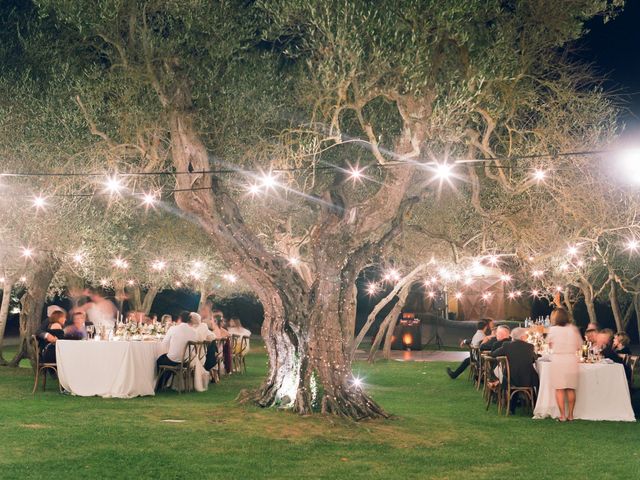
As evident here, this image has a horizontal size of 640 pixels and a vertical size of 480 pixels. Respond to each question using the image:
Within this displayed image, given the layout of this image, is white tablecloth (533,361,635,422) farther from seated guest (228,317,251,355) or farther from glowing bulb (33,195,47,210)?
seated guest (228,317,251,355)

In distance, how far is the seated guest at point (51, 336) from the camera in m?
14.7

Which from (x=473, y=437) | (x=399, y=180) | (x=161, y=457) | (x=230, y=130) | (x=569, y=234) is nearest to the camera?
(x=161, y=457)

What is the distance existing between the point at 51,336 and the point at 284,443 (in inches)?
278

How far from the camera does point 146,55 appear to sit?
449 inches

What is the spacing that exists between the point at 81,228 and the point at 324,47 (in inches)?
258

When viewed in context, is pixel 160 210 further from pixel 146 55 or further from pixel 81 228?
pixel 146 55

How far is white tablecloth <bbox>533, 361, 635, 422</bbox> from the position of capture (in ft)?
38.4

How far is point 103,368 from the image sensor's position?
13.8 meters

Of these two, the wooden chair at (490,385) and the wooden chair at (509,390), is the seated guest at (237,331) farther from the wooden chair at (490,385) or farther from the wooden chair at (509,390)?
the wooden chair at (509,390)

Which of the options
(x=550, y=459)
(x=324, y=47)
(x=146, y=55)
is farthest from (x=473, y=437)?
(x=146, y=55)

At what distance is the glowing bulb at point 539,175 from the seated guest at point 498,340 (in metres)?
2.80

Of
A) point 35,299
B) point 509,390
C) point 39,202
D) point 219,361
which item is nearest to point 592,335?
point 509,390

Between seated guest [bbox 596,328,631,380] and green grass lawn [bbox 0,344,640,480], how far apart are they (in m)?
1.61

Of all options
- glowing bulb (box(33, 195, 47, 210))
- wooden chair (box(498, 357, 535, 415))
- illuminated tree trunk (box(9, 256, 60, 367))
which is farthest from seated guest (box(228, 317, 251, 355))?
wooden chair (box(498, 357, 535, 415))
